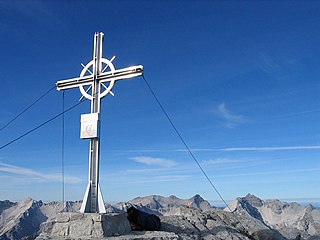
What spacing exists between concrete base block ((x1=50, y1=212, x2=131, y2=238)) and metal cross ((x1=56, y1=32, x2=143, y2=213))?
58 cm

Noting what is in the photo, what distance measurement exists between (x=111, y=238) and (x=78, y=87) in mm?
6529

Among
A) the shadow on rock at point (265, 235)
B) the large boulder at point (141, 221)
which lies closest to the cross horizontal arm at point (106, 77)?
the large boulder at point (141, 221)

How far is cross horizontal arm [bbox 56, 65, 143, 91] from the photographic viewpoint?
49.1 feet

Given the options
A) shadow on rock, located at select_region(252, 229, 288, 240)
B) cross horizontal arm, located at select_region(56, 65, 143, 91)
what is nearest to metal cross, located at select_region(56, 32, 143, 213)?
cross horizontal arm, located at select_region(56, 65, 143, 91)

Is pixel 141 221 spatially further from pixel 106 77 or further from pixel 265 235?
pixel 265 235

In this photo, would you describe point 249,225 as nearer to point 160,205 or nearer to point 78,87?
point 78,87

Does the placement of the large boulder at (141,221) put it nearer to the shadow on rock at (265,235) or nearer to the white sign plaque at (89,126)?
the white sign plaque at (89,126)

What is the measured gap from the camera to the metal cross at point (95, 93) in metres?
14.9

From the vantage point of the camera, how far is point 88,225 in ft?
44.8

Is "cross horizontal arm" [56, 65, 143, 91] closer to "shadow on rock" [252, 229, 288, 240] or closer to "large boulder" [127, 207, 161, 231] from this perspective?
"large boulder" [127, 207, 161, 231]

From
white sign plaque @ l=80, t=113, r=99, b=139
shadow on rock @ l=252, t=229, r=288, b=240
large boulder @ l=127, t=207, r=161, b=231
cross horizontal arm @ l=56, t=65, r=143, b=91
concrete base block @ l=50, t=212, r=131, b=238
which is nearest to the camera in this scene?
concrete base block @ l=50, t=212, r=131, b=238

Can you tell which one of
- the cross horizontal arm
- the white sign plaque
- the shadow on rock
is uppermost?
the cross horizontal arm

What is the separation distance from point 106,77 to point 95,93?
0.80 meters

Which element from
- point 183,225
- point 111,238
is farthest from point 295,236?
point 111,238
